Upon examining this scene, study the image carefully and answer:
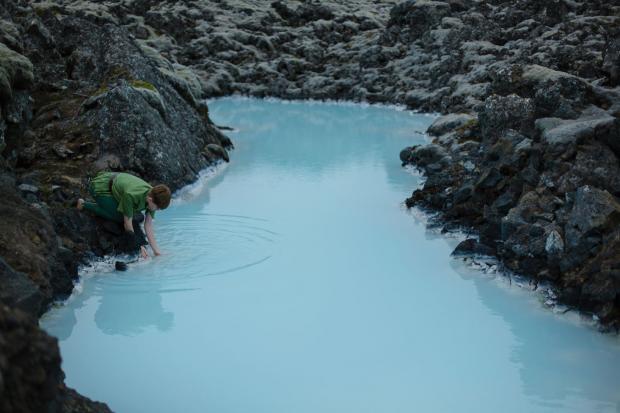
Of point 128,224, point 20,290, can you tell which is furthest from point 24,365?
point 128,224

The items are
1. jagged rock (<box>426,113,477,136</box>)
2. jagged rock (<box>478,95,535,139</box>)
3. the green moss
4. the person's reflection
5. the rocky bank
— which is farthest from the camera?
jagged rock (<box>426,113,477,136</box>)

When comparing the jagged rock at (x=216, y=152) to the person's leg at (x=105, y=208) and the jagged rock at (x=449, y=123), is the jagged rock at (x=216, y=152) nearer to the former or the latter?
the jagged rock at (x=449, y=123)

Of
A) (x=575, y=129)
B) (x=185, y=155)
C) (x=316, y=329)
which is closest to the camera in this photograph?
(x=316, y=329)

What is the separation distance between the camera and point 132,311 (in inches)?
471

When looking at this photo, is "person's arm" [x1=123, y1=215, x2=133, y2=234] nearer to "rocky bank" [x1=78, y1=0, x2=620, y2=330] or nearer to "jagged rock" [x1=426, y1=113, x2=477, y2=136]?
"rocky bank" [x1=78, y1=0, x2=620, y2=330]

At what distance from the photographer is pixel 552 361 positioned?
10461 millimetres

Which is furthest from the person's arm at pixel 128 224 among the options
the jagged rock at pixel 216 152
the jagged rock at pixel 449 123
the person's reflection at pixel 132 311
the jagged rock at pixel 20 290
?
the jagged rock at pixel 449 123

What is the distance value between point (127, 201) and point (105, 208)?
2.94 ft

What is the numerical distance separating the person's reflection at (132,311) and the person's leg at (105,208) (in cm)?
209

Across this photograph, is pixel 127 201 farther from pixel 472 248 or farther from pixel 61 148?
pixel 472 248

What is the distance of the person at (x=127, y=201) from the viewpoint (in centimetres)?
1355

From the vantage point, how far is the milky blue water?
933cm

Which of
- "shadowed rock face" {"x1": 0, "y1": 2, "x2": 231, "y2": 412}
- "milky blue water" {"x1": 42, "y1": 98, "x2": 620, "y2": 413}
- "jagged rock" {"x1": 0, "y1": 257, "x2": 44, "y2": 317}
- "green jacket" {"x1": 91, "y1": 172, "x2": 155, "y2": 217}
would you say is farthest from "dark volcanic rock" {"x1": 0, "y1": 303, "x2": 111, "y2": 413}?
"green jacket" {"x1": 91, "y1": 172, "x2": 155, "y2": 217}

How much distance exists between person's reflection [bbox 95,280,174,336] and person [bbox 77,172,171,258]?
1461 mm
